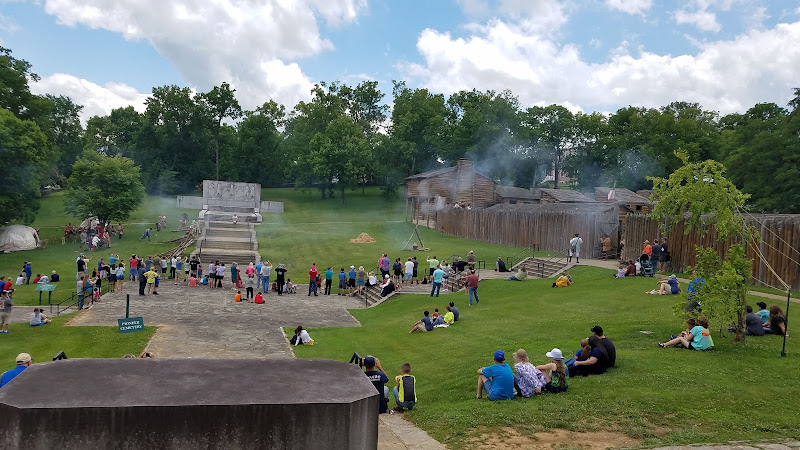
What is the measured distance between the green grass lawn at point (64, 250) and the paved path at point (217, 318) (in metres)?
4.12

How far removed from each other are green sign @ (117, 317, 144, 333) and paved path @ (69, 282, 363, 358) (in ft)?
2.13

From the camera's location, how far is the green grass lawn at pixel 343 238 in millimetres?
33469

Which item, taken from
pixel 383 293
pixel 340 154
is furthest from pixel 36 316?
pixel 340 154

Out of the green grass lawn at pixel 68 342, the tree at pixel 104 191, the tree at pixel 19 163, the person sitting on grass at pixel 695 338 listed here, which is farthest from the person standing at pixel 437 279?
the tree at pixel 19 163

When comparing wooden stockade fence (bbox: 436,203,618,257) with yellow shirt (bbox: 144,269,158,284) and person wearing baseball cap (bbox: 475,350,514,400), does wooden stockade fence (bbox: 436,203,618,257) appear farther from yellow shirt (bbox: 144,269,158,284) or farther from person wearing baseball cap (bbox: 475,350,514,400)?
yellow shirt (bbox: 144,269,158,284)

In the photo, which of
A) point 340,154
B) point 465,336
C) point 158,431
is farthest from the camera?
point 340,154

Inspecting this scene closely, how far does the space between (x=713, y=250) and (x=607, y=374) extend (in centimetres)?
419

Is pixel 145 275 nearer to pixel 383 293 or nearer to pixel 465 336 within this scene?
pixel 383 293

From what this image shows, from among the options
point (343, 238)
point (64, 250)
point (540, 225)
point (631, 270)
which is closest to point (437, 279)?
point (631, 270)

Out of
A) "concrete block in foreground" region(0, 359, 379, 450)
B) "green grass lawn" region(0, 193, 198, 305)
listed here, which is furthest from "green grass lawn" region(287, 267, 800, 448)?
"green grass lawn" region(0, 193, 198, 305)

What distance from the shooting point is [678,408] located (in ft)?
27.9

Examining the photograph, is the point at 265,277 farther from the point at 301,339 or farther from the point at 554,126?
the point at 554,126

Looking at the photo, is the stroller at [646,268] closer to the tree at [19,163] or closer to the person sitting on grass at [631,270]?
the person sitting on grass at [631,270]

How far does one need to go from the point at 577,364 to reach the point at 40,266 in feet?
107
